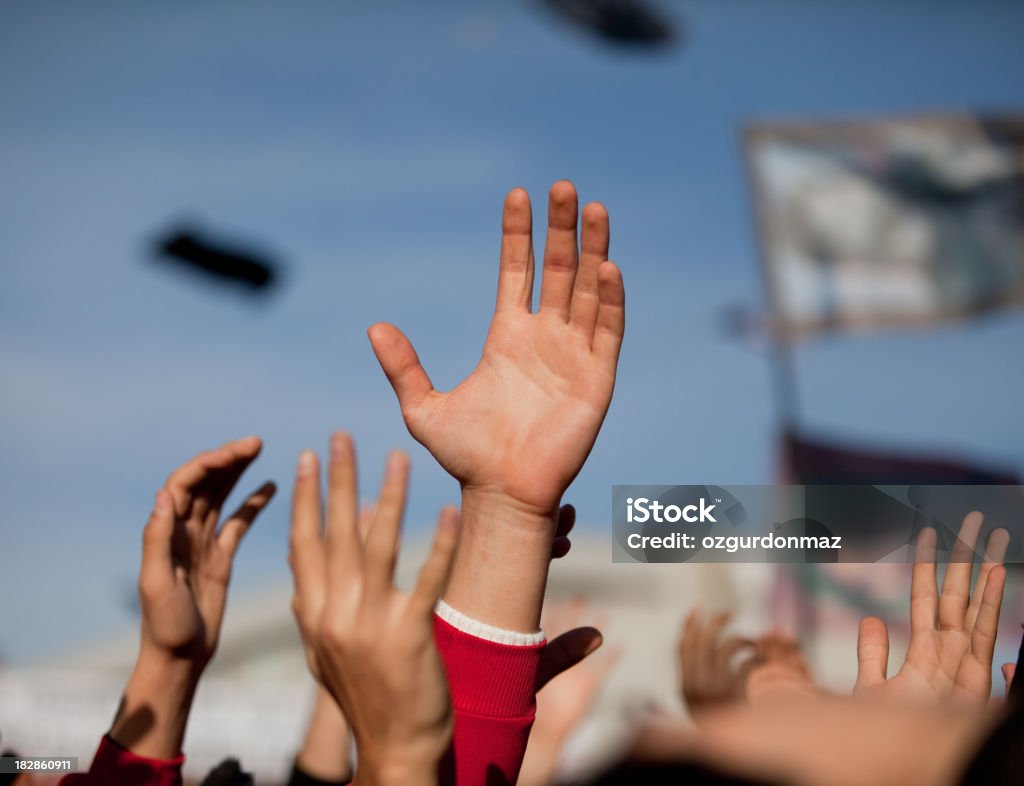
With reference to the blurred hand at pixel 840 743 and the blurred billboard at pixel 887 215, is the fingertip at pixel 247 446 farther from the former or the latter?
the blurred billboard at pixel 887 215

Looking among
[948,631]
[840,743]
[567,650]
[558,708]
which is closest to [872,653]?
[948,631]

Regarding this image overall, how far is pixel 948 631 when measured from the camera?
77.4 inches

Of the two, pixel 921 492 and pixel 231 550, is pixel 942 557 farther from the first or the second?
pixel 231 550

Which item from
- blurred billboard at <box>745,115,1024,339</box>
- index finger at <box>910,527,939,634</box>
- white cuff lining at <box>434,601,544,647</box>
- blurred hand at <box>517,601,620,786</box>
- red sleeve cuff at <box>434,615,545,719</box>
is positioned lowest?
blurred hand at <box>517,601,620,786</box>

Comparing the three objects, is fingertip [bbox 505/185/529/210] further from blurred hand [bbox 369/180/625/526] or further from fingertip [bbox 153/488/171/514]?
fingertip [bbox 153/488/171/514]

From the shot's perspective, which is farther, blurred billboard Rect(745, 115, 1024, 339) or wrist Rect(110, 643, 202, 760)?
blurred billboard Rect(745, 115, 1024, 339)

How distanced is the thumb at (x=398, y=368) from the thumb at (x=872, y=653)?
94 cm

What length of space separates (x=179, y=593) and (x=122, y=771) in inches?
13.3

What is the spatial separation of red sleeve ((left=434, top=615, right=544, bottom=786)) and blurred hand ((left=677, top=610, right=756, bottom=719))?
2.43 ft

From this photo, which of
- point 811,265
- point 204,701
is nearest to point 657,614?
point 811,265

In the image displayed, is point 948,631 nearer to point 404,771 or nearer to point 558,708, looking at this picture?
point 404,771

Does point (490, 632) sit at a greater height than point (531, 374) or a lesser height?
lesser

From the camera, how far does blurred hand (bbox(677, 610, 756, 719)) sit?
2311mm

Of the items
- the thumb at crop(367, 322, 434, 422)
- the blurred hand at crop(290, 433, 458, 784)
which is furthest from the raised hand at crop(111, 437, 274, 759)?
the blurred hand at crop(290, 433, 458, 784)
